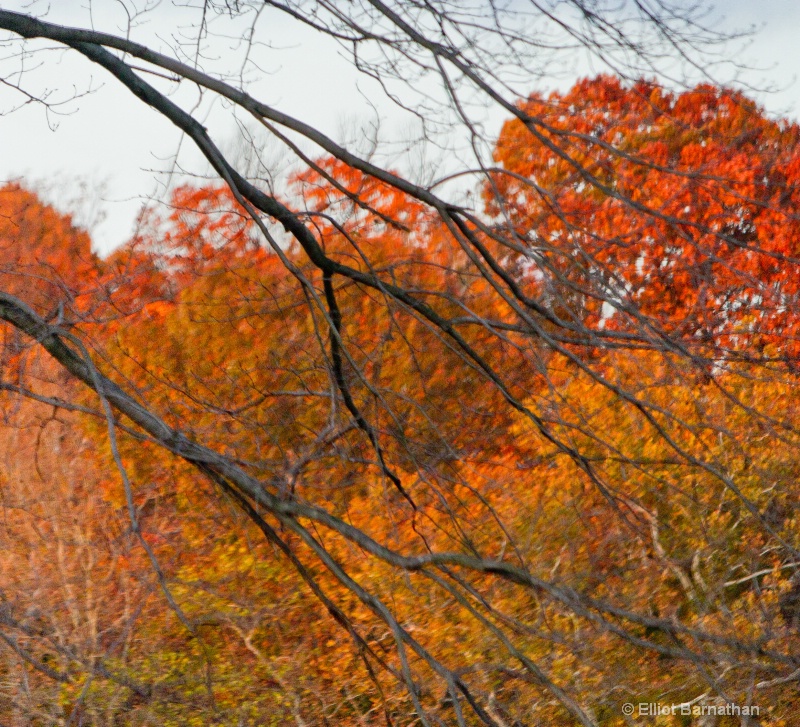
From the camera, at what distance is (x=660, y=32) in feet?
7.78

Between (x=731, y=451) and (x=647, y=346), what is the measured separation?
5.65m

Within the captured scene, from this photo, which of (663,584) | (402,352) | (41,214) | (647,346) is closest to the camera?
(647,346)

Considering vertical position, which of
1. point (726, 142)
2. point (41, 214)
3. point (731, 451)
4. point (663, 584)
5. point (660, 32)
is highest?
point (41, 214)

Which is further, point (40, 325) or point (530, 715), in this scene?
point (530, 715)

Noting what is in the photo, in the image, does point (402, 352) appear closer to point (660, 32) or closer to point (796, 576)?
point (796, 576)

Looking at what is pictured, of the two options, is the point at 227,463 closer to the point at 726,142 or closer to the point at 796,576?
the point at 726,142

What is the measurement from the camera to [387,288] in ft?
8.48

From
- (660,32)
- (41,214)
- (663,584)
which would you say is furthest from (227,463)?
(41,214)

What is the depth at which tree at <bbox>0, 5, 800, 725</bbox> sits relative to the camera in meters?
2.31

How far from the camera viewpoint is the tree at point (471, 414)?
2.31 metres

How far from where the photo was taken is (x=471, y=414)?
5461mm

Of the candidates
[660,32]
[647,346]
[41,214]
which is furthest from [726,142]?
[41,214]

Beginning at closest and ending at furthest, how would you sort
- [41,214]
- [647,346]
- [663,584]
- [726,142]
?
[647,346]
[726,142]
[663,584]
[41,214]

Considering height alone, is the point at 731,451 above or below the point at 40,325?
below
